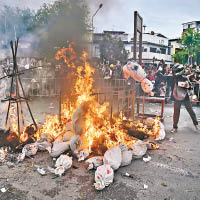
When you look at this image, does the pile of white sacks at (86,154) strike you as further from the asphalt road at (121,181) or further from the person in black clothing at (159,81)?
the person in black clothing at (159,81)

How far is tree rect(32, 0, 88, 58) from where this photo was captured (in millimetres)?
11344

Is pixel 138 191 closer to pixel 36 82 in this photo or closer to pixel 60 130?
pixel 60 130

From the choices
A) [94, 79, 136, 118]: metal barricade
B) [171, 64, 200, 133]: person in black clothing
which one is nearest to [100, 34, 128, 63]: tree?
[94, 79, 136, 118]: metal barricade

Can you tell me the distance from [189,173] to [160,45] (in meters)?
41.5

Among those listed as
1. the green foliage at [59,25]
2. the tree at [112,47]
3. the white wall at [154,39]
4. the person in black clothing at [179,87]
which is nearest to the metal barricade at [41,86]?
the green foliage at [59,25]

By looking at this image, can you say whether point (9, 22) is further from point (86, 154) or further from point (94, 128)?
point (86, 154)

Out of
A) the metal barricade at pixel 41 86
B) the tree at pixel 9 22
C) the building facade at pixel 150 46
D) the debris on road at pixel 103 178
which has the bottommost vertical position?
the debris on road at pixel 103 178

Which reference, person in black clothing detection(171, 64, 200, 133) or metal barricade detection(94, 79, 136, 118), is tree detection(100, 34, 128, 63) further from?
person in black clothing detection(171, 64, 200, 133)

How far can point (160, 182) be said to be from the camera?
10.9 ft

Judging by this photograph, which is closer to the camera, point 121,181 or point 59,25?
point 121,181

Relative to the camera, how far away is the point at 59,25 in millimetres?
11953

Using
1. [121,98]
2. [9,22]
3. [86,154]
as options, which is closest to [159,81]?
[121,98]

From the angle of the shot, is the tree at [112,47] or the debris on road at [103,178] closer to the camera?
→ the debris on road at [103,178]

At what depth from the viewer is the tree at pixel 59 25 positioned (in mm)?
11344
